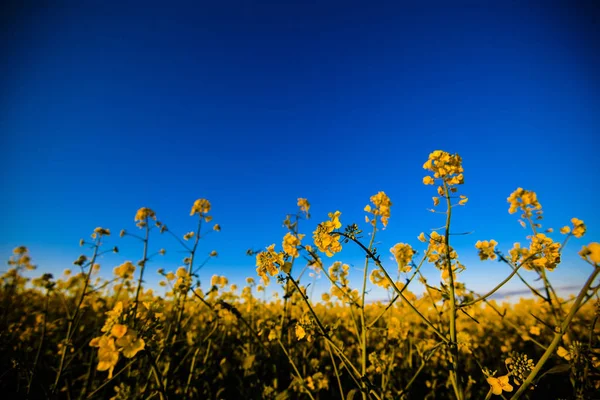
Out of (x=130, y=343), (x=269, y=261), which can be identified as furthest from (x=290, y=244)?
(x=130, y=343)

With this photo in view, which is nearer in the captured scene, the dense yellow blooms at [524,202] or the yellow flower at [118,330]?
the yellow flower at [118,330]

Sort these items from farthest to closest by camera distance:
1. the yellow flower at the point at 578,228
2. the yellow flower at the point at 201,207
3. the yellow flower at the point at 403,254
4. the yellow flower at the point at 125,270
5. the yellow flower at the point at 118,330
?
1. the yellow flower at the point at 201,207
2. the yellow flower at the point at 125,270
3. the yellow flower at the point at 403,254
4. the yellow flower at the point at 578,228
5. the yellow flower at the point at 118,330

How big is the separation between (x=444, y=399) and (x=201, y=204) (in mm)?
4925

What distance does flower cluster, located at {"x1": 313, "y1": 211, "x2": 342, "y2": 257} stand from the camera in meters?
1.92

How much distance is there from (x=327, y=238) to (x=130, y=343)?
1.39 meters

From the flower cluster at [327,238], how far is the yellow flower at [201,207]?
278 cm

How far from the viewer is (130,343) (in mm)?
1531

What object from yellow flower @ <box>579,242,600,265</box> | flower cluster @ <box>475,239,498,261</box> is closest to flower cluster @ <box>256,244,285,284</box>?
yellow flower @ <box>579,242,600,265</box>

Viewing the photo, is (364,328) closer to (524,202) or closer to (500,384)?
(500,384)

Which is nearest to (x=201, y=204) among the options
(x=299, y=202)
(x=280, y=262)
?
(x=299, y=202)

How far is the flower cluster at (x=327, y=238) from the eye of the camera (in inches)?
75.7

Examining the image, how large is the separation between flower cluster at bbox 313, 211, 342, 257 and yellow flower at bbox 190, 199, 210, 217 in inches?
109

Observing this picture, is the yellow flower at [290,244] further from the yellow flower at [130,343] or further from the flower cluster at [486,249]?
the flower cluster at [486,249]

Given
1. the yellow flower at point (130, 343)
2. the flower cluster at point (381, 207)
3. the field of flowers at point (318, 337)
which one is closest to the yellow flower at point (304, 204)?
the field of flowers at point (318, 337)
